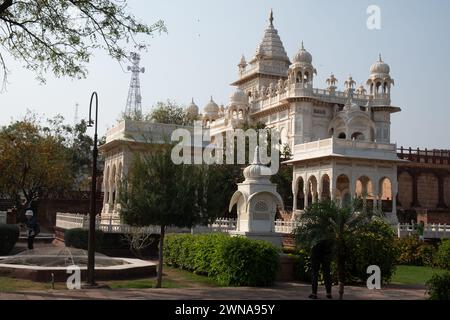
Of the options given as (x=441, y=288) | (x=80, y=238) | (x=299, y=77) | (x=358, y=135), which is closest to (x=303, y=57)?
(x=299, y=77)

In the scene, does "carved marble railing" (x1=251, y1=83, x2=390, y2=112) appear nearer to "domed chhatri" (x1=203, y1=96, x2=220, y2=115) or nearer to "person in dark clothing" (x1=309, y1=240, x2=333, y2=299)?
"domed chhatri" (x1=203, y1=96, x2=220, y2=115)

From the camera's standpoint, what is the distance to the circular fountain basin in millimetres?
15180

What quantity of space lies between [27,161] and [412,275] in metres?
28.1

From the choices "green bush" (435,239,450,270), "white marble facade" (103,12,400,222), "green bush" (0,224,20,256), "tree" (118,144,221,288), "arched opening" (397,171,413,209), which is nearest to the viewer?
"tree" (118,144,221,288)

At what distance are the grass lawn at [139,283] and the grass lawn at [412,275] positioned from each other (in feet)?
19.4

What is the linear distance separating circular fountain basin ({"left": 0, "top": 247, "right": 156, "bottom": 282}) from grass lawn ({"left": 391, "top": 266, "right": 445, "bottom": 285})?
25.5 ft

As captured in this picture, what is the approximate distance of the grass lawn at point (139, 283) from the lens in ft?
45.9

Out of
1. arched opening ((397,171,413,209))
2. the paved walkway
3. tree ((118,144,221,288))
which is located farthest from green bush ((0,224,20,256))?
arched opening ((397,171,413,209))

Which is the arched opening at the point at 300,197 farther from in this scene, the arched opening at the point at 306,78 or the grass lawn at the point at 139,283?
the grass lawn at the point at 139,283

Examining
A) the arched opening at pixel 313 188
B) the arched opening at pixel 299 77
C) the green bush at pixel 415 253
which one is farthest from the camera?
the arched opening at pixel 299 77

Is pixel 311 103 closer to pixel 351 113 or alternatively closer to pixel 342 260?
pixel 351 113

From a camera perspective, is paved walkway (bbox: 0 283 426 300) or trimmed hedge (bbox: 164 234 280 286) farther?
trimmed hedge (bbox: 164 234 280 286)

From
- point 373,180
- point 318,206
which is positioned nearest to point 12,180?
point 373,180

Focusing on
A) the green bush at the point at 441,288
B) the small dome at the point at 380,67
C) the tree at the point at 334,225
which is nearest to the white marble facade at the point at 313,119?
the small dome at the point at 380,67
